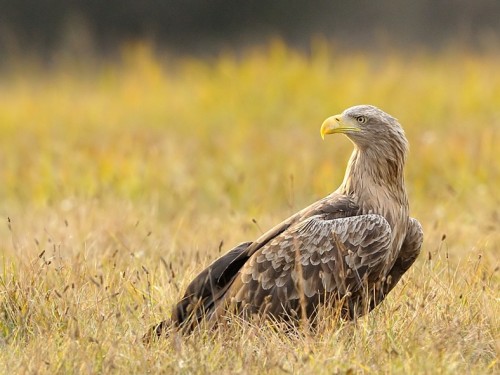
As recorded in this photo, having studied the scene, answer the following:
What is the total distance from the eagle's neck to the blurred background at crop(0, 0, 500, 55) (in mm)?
13588

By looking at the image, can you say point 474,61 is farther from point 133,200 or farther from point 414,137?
point 133,200

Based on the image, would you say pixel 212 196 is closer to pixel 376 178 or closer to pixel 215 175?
pixel 215 175

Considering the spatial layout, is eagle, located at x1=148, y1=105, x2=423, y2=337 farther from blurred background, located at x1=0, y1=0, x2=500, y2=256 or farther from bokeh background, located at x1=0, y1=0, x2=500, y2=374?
blurred background, located at x1=0, y1=0, x2=500, y2=256

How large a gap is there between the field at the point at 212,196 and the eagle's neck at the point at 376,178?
18.0 inches

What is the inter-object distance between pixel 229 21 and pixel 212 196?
12.4m

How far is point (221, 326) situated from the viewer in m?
5.17

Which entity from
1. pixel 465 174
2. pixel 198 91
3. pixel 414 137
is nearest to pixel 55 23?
pixel 198 91

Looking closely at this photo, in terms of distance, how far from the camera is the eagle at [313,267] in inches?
211

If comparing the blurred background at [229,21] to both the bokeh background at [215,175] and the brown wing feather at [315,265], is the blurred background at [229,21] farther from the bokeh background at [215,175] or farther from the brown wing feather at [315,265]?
the brown wing feather at [315,265]

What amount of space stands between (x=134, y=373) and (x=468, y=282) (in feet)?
6.14

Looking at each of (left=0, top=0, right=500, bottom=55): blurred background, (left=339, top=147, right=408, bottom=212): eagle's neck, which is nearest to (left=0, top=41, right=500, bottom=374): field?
(left=339, top=147, right=408, bottom=212): eagle's neck

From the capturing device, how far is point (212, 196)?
962 cm

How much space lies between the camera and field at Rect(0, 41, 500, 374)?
4.83m

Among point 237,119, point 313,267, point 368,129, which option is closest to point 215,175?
point 237,119
